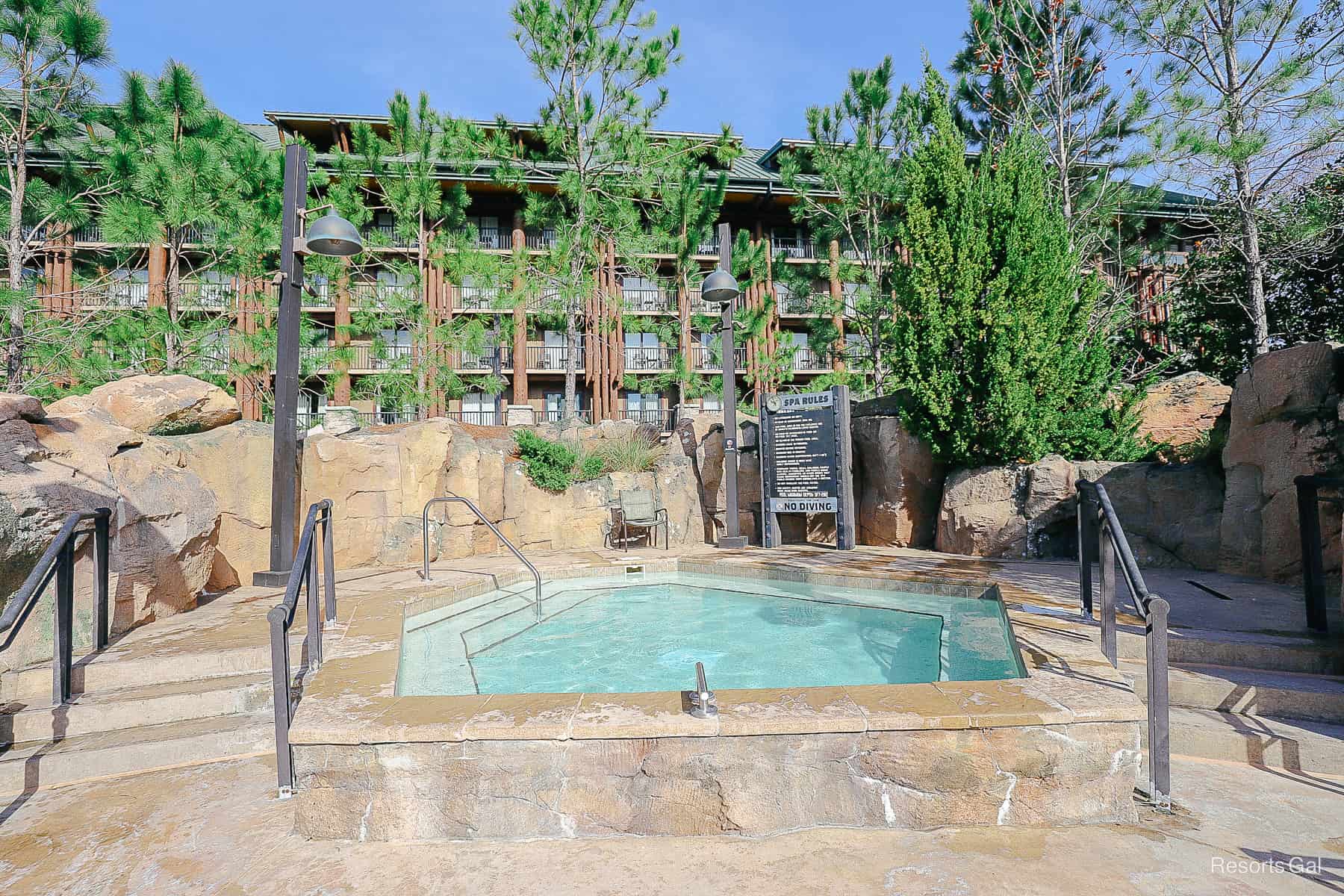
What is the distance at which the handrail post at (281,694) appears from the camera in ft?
8.51

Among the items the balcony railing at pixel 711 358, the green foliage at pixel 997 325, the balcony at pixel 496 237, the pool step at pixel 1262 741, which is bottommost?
the pool step at pixel 1262 741

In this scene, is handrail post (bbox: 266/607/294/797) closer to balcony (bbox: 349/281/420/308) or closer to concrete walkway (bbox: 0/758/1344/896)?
concrete walkway (bbox: 0/758/1344/896)

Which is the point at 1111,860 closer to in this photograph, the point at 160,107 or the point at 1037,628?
the point at 1037,628

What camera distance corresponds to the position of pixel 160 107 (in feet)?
33.8

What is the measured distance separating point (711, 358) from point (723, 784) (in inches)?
651

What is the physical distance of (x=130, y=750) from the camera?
120 inches

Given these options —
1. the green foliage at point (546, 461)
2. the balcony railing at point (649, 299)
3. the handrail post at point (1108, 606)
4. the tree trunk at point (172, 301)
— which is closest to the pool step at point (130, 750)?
the handrail post at point (1108, 606)

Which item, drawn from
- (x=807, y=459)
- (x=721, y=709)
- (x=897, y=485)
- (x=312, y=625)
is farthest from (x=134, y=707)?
(x=897, y=485)

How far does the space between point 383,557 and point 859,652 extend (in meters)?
5.40

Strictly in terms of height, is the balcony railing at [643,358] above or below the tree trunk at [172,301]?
above

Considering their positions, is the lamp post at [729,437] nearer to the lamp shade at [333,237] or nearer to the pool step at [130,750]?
the lamp shade at [333,237]

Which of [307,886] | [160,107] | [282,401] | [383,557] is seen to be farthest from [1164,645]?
[160,107]

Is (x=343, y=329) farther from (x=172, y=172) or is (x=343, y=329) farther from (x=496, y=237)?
(x=496, y=237)

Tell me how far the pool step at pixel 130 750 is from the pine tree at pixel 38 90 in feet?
26.4
